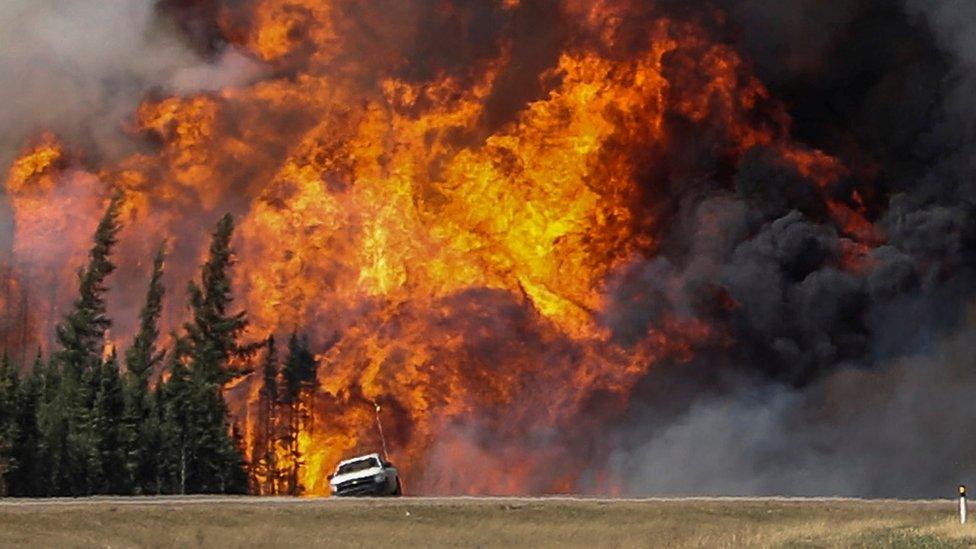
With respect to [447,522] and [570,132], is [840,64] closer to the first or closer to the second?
[570,132]

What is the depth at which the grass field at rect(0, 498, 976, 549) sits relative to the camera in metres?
41.7

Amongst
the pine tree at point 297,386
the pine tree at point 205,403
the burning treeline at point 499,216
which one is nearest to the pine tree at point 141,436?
the pine tree at point 205,403

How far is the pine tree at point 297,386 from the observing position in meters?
102

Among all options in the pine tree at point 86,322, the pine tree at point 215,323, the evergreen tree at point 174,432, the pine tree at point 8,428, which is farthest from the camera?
the pine tree at point 86,322

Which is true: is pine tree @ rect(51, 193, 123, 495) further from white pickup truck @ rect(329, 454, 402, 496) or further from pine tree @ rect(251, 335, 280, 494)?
white pickup truck @ rect(329, 454, 402, 496)

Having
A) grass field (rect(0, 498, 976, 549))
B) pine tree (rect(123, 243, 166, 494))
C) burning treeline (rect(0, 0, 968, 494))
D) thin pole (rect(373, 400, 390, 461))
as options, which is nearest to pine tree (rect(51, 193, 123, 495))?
pine tree (rect(123, 243, 166, 494))

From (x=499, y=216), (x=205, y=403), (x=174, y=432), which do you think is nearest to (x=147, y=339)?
(x=205, y=403)

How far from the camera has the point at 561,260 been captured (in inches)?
3597

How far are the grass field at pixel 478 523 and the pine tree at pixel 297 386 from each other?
51154 millimetres

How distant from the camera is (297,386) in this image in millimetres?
103312

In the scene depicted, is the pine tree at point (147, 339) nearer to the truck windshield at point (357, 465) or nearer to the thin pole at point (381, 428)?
the thin pole at point (381, 428)

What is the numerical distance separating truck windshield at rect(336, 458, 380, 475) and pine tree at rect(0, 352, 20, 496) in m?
27.6

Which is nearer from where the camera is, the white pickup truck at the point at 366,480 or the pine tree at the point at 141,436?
the white pickup truck at the point at 366,480

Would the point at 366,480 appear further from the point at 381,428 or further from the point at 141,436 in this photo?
the point at 381,428
